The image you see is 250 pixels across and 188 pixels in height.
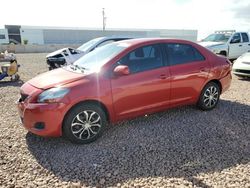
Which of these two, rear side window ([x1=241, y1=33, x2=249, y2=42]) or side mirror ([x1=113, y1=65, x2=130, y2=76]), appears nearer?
side mirror ([x1=113, y1=65, x2=130, y2=76])

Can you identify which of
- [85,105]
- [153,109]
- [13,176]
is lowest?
[13,176]

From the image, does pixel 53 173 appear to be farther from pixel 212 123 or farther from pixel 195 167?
pixel 212 123

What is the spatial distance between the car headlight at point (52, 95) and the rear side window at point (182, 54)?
2120mm

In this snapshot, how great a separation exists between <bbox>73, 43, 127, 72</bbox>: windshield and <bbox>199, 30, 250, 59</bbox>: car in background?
767 cm

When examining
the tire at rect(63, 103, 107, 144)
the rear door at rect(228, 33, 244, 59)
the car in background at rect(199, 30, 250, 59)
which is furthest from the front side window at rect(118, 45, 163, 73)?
the rear door at rect(228, 33, 244, 59)

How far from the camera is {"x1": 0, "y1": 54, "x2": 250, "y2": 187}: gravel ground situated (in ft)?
9.50

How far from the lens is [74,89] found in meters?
3.50

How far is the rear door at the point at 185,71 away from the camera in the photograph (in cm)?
447

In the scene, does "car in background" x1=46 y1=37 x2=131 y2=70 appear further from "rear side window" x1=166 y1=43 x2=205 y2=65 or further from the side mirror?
the side mirror

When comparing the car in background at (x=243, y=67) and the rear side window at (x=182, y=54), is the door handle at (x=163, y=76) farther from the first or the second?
the car in background at (x=243, y=67)

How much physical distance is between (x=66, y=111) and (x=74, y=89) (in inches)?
13.9

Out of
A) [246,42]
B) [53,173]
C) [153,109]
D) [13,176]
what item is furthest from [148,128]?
[246,42]

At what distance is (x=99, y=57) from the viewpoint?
169 inches

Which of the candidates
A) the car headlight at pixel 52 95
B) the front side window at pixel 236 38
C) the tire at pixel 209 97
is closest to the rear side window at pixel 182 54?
the tire at pixel 209 97
